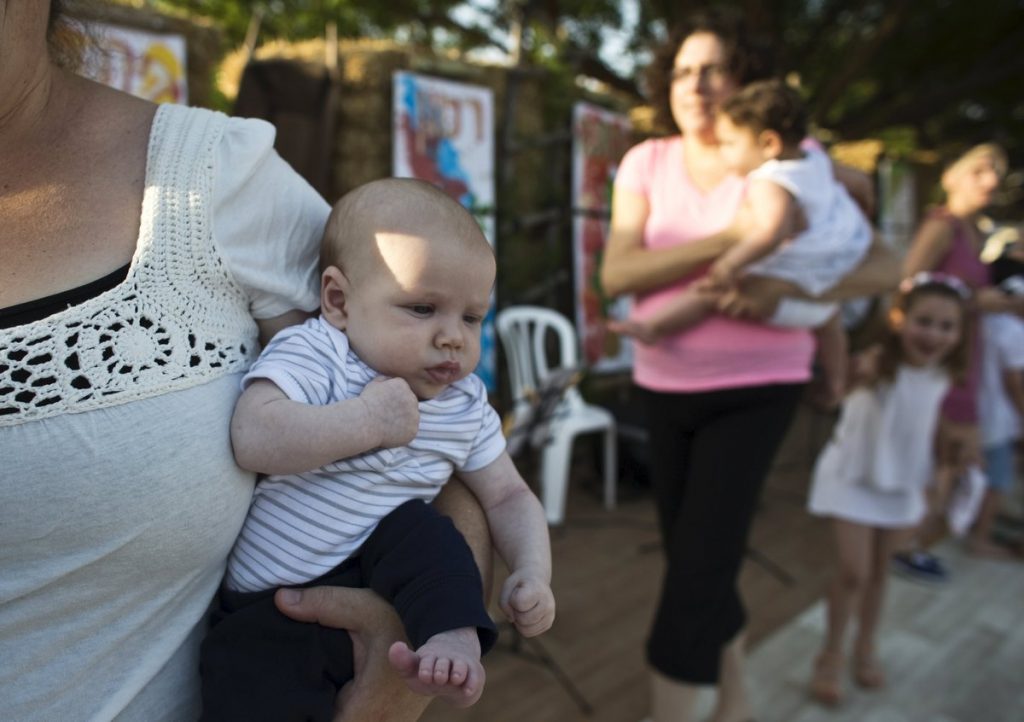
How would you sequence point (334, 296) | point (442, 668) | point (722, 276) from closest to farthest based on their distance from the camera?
point (442, 668), point (334, 296), point (722, 276)

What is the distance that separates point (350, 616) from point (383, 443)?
20cm

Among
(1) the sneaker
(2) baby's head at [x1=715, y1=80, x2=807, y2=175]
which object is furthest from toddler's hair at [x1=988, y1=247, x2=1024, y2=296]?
(2) baby's head at [x1=715, y1=80, x2=807, y2=175]

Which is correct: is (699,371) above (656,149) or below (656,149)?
below

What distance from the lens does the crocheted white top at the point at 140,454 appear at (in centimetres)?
81

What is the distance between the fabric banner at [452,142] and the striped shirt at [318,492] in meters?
3.86

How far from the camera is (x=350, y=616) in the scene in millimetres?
942

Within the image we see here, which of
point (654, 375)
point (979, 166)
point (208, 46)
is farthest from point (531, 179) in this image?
point (654, 375)

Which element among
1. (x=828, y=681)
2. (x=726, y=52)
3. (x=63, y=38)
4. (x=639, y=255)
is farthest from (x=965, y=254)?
(x=63, y=38)

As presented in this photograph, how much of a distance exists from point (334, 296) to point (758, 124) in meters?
→ 1.51

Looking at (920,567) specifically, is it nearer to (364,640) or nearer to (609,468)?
(609,468)

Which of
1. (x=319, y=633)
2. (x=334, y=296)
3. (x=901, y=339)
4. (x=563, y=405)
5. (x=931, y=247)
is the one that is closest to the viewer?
(x=319, y=633)

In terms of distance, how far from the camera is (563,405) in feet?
16.4

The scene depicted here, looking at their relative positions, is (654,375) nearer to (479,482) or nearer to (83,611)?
(479,482)

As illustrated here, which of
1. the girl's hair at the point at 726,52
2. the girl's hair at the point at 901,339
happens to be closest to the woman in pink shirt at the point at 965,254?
the girl's hair at the point at 901,339
